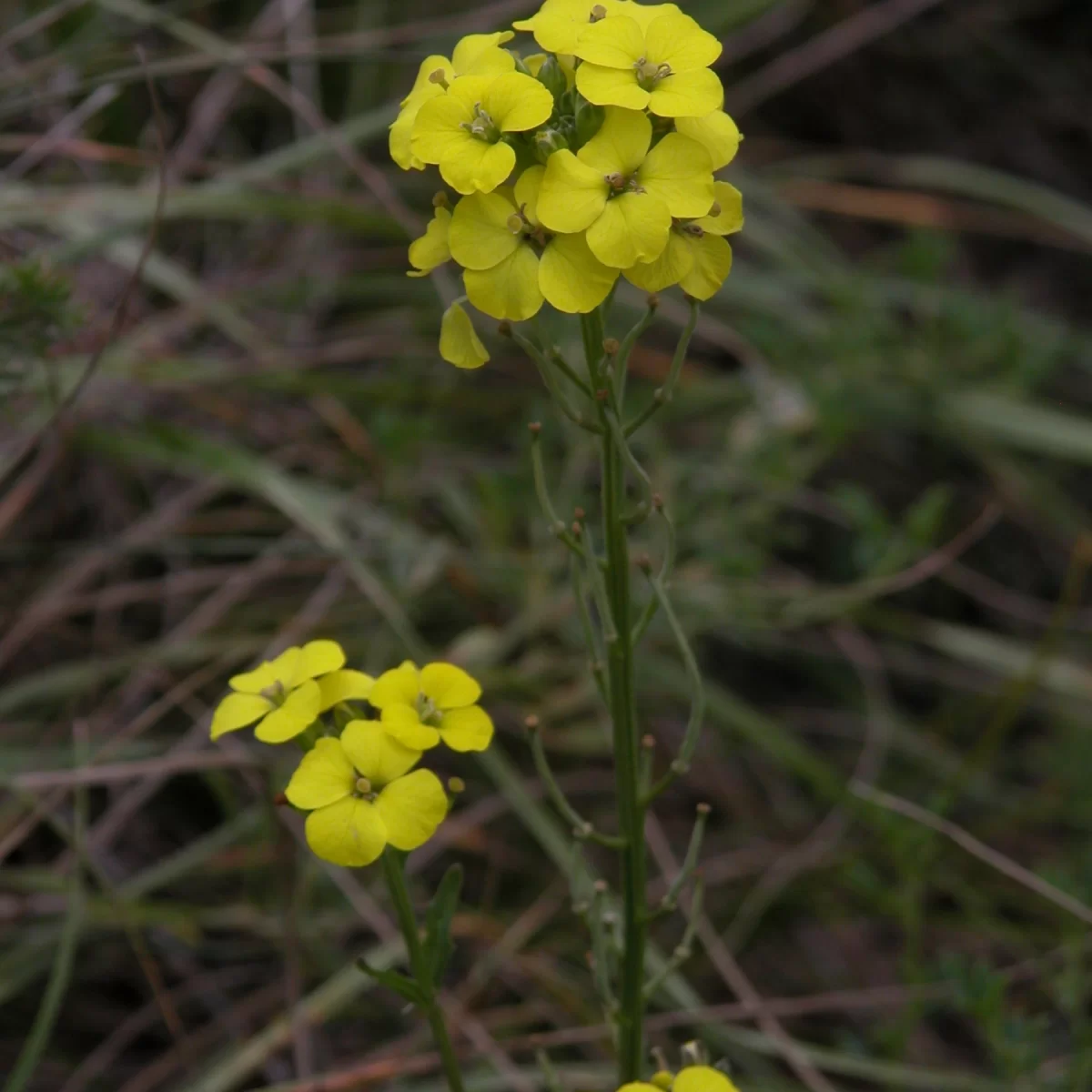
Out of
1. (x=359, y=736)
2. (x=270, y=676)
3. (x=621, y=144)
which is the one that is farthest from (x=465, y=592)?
(x=621, y=144)

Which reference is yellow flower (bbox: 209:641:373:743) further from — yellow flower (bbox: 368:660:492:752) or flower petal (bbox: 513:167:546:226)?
flower petal (bbox: 513:167:546:226)

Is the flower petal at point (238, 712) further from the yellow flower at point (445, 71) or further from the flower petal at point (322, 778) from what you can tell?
the yellow flower at point (445, 71)

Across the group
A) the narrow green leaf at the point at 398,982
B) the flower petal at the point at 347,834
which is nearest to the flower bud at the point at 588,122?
the flower petal at the point at 347,834

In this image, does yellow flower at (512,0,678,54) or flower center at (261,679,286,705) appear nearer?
yellow flower at (512,0,678,54)

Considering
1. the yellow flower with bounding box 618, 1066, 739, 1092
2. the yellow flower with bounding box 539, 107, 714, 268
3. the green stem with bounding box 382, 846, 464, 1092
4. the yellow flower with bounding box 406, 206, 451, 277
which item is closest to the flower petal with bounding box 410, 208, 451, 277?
the yellow flower with bounding box 406, 206, 451, 277

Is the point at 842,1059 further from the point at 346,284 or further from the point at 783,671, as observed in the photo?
the point at 346,284
